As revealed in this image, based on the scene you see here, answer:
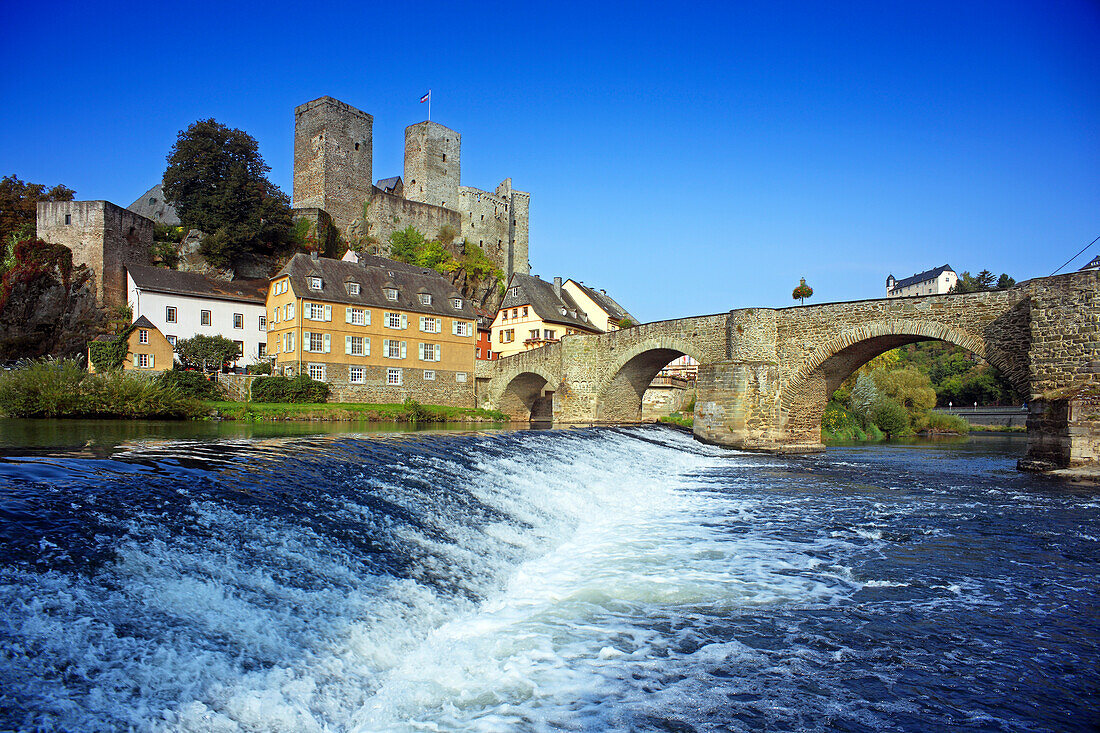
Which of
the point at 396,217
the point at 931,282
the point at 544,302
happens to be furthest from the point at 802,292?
the point at 931,282

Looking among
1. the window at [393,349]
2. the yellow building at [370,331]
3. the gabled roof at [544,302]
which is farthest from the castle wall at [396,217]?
the window at [393,349]

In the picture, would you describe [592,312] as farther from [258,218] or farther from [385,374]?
[258,218]

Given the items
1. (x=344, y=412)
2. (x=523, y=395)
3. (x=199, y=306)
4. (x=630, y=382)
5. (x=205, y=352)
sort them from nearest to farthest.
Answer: (x=344, y=412), (x=630, y=382), (x=205, y=352), (x=199, y=306), (x=523, y=395)

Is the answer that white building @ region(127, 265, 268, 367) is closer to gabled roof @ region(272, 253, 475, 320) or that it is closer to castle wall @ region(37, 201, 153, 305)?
castle wall @ region(37, 201, 153, 305)

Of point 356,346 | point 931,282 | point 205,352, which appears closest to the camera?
point 205,352

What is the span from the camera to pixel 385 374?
35.6m

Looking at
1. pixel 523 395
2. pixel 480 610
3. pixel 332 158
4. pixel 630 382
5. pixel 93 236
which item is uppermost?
pixel 332 158

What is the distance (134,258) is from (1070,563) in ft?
148

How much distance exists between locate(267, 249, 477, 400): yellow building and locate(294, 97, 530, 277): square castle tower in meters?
14.4

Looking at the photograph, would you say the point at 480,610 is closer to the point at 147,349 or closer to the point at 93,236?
the point at 147,349

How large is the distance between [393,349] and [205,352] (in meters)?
9.36

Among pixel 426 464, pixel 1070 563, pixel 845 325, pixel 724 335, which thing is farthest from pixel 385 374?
pixel 1070 563

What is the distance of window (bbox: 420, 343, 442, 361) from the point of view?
37469mm

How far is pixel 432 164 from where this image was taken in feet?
196
